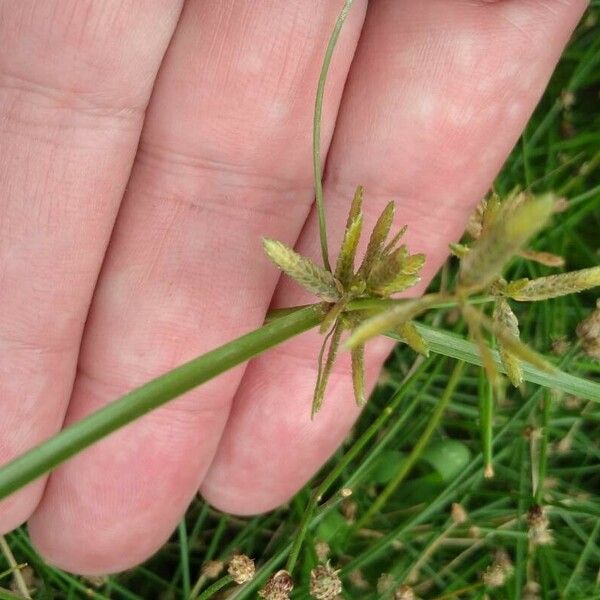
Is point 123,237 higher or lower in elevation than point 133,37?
lower

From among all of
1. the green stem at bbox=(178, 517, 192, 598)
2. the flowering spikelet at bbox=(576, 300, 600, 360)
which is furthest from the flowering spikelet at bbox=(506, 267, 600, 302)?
the green stem at bbox=(178, 517, 192, 598)

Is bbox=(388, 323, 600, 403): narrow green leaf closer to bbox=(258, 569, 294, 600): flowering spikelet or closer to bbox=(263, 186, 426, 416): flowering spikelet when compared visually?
bbox=(263, 186, 426, 416): flowering spikelet

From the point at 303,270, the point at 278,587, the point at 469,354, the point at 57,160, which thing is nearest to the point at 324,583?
the point at 278,587

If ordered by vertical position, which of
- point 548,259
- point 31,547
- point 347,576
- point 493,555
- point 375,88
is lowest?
point 31,547

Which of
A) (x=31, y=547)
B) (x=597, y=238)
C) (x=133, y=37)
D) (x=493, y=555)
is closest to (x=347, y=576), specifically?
(x=493, y=555)

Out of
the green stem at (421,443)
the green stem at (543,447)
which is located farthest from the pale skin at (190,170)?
the green stem at (543,447)

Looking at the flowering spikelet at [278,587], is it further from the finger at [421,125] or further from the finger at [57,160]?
the finger at [57,160]

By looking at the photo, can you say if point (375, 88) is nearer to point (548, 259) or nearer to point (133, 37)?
point (133, 37)
